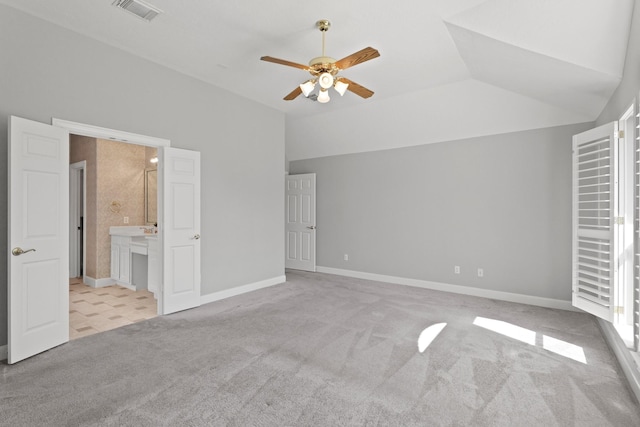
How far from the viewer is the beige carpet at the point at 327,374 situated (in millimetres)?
2088

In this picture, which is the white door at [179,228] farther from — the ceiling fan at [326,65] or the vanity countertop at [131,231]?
the ceiling fan at [326,65]

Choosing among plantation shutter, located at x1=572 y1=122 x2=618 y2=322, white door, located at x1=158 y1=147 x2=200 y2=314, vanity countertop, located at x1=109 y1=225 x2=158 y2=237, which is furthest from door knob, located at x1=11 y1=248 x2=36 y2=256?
plantation shutter, located at x1=572 y1=122 x2=618 y2=322

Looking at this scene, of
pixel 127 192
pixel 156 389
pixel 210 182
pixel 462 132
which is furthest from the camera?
pixel 127 192

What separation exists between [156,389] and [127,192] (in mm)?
4550

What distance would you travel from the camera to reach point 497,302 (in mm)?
4699

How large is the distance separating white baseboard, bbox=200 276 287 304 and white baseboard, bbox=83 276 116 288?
7.23 feet

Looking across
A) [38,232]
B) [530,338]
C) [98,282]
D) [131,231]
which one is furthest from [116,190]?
[530,338]

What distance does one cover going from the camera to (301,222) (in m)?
7.21

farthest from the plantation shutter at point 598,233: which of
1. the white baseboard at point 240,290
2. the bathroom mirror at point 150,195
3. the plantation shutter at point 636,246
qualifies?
the bathroom mirror at point 150,195

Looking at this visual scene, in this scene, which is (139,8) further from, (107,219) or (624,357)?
(624,357)

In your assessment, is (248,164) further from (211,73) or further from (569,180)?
(569,180)

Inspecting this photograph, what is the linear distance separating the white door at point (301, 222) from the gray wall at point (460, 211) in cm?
22

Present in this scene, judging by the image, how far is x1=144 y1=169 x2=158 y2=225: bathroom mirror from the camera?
602cm

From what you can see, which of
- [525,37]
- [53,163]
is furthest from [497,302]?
[53,163]
